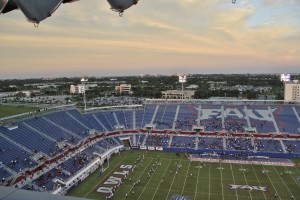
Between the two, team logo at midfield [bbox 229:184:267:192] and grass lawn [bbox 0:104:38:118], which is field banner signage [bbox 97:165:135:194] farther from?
grass lawn [bbox 0:104:38:118]

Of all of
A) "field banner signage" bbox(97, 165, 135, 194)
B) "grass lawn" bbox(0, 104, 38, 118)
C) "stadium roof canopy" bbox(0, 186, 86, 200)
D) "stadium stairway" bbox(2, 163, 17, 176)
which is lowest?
"field banner signage" bbox(97, 165, 135, 194)

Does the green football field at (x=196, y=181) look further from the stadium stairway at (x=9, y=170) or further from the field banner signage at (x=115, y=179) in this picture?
the stadium stairway at (x=9, y=170)

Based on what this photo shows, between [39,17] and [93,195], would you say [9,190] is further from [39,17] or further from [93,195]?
[93,195]

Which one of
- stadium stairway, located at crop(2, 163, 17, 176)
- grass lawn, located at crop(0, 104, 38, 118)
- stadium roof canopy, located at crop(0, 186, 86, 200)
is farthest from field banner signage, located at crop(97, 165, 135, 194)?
grass lawn, located at crop(0, 104, 38, 118)

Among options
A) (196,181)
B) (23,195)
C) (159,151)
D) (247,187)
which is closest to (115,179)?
(196,181)

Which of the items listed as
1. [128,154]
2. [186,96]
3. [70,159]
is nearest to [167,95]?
[186,96]

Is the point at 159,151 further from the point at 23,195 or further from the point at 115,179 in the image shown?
the point at 23,195
